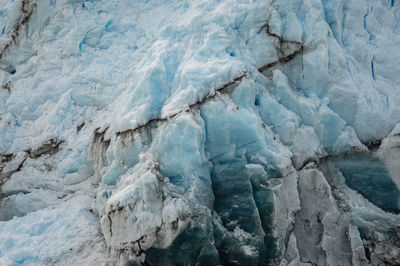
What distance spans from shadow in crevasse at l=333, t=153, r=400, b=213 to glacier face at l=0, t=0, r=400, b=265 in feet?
0.06

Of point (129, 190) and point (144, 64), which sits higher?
point (144, 64)

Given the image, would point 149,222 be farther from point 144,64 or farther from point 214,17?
point 214,17

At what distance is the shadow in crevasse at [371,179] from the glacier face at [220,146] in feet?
0.06

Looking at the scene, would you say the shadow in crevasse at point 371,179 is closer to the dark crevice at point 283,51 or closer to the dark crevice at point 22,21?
the dark crevice at point 283,51

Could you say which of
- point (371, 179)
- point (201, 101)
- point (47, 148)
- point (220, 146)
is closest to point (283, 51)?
point (201, 101)

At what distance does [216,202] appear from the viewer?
3879 millimetres

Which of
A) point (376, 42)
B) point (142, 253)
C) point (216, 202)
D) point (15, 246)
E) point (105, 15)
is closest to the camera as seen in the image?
point (142, 253)

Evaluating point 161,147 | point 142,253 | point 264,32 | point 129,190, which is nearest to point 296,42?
point 264,32

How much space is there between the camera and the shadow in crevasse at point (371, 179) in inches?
165

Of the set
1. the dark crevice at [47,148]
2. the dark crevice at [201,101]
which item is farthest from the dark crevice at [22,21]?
the dark crevice at [201,101]

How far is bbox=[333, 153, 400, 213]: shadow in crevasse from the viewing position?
13.8 feet

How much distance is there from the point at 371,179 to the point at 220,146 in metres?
2.10

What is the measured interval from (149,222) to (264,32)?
316 centimetres

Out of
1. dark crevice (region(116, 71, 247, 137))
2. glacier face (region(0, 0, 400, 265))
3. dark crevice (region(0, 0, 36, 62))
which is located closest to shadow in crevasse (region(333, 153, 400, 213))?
Result: glacier face (region(0, 0, 400, 265))
